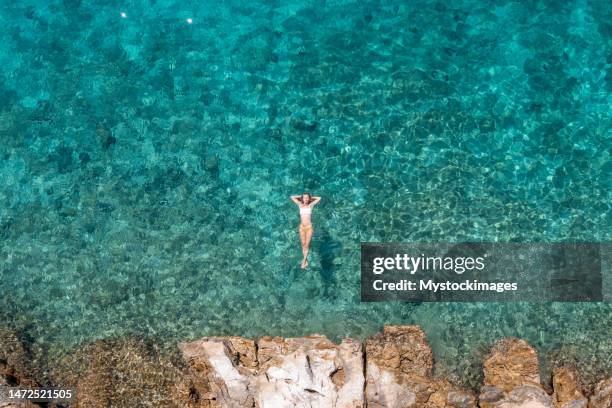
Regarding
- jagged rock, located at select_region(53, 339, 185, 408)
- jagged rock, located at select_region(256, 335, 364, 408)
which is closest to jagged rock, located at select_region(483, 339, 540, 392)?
jagged rock, located at select_region(256, 335, 364, 408)

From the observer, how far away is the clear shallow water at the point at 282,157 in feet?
35.5

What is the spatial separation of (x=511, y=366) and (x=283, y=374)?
3.57 meters

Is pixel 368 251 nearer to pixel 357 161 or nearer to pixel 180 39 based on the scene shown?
pixel 357 161

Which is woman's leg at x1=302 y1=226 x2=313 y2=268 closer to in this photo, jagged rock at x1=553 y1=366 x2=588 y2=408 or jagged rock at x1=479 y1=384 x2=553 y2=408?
jagged rock at x1=479 y1=384 x2=553 y2=408

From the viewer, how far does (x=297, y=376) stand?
31.7 ft

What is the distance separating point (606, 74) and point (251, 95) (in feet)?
21.6

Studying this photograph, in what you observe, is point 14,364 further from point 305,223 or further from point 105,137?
point 305,223

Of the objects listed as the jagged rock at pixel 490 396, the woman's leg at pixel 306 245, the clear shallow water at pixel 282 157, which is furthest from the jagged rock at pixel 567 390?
the woman's leg at pixel 306 245

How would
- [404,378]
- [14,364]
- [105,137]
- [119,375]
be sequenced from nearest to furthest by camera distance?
[404,378] < [119,375] < [14,364] < [105,137]

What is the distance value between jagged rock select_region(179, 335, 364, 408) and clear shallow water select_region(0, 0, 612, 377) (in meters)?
0.63

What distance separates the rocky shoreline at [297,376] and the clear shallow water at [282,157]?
0.40 m

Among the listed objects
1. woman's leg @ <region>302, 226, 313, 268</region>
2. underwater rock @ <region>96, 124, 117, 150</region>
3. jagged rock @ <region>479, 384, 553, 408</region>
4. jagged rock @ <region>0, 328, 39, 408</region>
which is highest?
underwater rock @ <region>96, 124, 117, 150</region>

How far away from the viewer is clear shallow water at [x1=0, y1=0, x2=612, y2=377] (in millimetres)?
10820

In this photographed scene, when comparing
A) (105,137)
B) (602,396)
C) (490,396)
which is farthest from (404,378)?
(105,137)
